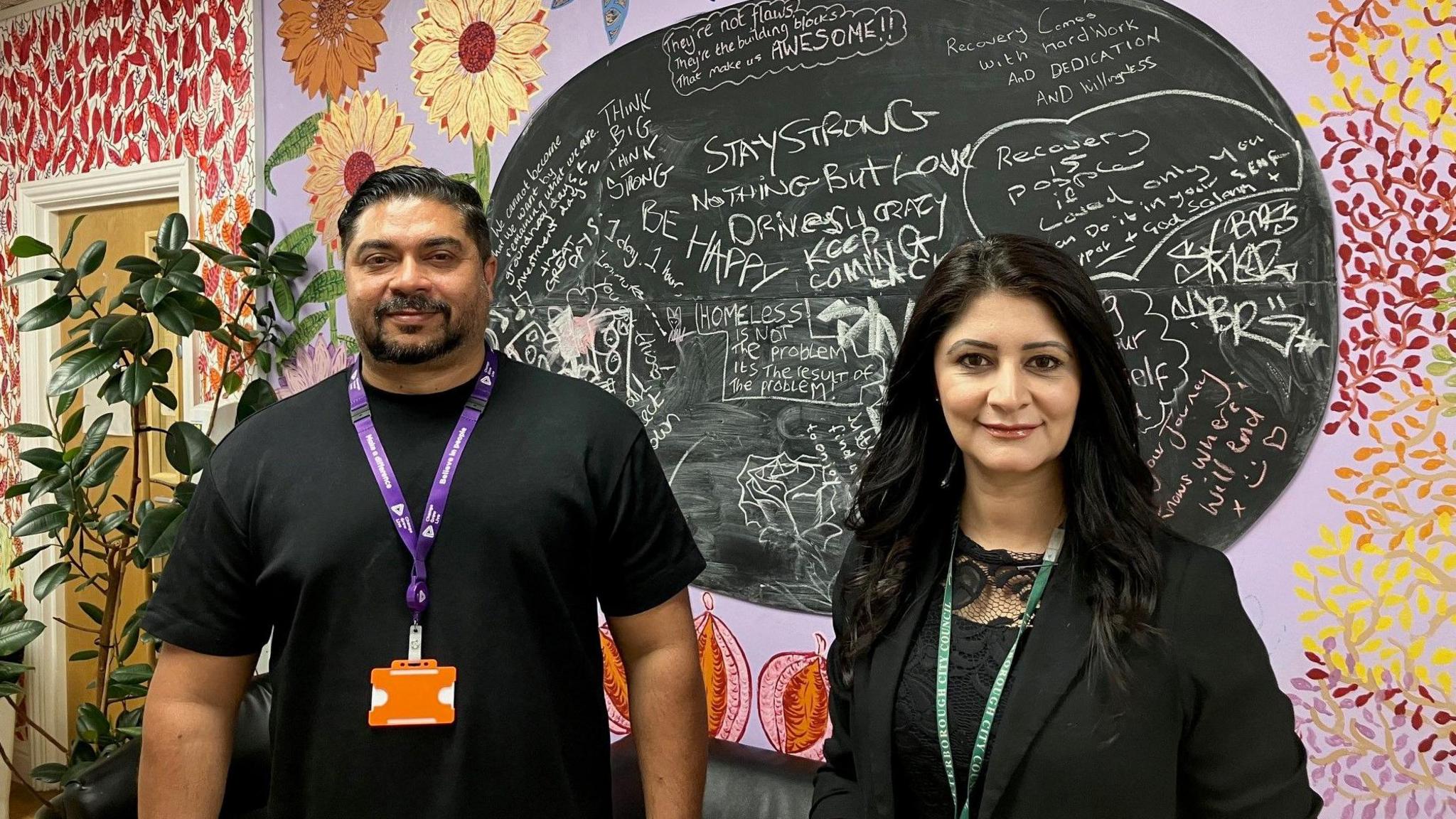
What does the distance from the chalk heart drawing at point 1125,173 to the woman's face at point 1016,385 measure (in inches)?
35.5

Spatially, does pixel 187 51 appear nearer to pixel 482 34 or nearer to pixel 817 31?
pixel 482 34

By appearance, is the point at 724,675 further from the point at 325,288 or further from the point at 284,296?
the point at 284,296

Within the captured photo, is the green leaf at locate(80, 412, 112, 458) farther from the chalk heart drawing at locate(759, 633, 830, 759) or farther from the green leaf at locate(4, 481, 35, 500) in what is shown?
the chalk heart drawing at locate(759, 633, 830, 759)

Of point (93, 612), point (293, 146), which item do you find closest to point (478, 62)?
point (293, 146)

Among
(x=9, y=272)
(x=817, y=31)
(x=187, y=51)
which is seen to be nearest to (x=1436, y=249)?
(x=817, y=31)

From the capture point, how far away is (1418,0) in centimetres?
177

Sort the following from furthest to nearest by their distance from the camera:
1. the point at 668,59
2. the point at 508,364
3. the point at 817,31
Result: the point at 668,59 < the point at 817,31 < the point at 508,364

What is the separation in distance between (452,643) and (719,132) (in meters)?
1.48

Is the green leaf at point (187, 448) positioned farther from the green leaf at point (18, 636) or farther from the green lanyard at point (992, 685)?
the green lanyard at point (992, 685)

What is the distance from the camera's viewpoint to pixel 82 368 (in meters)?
2.85

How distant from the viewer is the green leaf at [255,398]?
10.2 feet

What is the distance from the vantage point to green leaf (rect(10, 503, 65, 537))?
3.02 meters

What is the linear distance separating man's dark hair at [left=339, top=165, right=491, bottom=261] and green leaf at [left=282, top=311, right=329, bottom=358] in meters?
Result: 1.62

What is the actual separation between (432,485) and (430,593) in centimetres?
16
